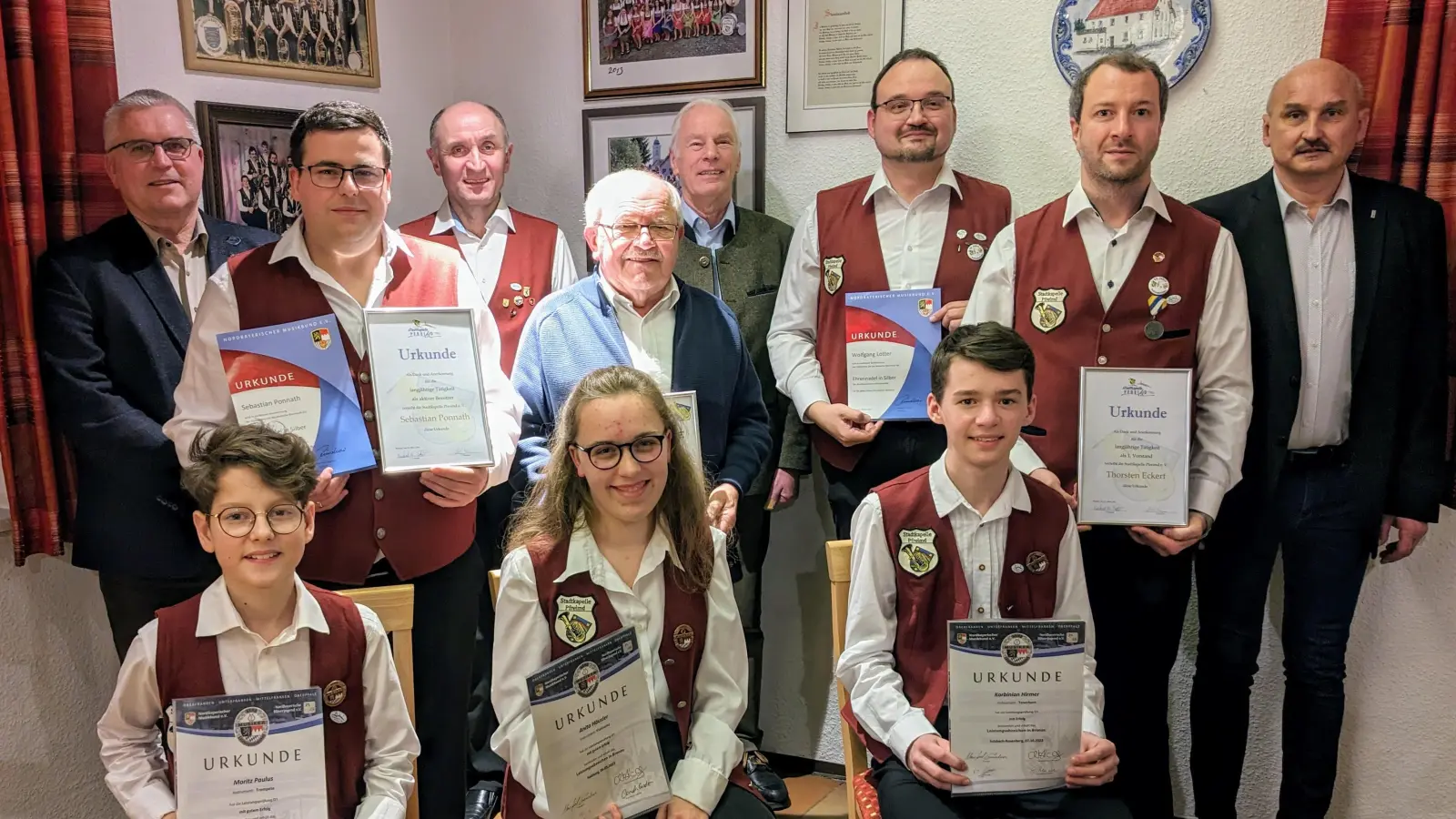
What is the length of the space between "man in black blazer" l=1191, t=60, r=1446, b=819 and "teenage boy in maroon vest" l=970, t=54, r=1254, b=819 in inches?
6.5

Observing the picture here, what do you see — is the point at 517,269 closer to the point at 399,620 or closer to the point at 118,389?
the point at 118,389

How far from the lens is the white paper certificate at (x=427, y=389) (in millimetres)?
1961

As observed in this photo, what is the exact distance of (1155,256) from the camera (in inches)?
91.9

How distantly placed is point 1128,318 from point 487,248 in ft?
5.60

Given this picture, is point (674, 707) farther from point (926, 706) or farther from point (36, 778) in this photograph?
point (36, 778)

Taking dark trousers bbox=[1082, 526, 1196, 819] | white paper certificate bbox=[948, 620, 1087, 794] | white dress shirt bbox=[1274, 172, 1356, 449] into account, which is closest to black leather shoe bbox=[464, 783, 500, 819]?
white paper certificate bbox=[948, 620, 1087, 794]

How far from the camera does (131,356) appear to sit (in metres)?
2.24

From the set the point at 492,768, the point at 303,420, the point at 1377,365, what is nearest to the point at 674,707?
the point at 303,420

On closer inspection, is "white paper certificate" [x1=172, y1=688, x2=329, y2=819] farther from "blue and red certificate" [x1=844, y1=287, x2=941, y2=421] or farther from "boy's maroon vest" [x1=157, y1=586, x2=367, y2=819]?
"blue and red certificate" [x1=844, y1=287, x2=941, y2=421]

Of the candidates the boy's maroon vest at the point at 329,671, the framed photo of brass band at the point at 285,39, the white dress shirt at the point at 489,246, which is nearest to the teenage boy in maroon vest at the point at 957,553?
the boy's maroon vest at the point at 329,671

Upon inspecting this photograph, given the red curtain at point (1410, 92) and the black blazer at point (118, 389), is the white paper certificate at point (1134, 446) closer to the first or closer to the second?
the red curtain at point (1410, 92)

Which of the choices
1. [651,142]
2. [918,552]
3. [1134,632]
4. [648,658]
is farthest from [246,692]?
[651,142]

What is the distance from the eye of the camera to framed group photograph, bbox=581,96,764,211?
3303mm

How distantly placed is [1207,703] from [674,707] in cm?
146
